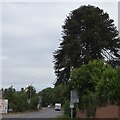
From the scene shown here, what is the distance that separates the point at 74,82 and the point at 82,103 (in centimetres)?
221

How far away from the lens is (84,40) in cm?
5184

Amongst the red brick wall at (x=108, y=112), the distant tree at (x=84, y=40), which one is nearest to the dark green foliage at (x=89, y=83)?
the red brick wall at (x=108, y=112)

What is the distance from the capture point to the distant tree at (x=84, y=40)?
2016 inches

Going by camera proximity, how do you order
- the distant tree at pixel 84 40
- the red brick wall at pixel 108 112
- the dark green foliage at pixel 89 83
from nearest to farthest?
the red brick wall at pixel 108 112, the dark green foliage at pixel 89 83, the distant tree at pixel 84 40

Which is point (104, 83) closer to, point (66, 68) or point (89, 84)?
point (89, 84)

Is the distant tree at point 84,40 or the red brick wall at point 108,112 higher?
the distant tree at point 84,40

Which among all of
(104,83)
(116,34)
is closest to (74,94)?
(104,83)

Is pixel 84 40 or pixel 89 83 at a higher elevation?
pixel 84 40

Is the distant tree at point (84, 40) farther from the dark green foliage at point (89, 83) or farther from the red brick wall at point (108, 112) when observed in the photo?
the red brick wall at point (108, 112)

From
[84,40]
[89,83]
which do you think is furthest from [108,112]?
[84,40]

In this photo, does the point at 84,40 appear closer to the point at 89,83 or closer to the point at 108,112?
the point at 89,83

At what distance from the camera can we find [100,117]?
3397cm

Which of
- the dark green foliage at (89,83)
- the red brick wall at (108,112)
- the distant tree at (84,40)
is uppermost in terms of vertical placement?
the distant tree at (84,40)

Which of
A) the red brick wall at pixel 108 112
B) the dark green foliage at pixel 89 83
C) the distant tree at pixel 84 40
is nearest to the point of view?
the red brick wall at pixel 108 112
